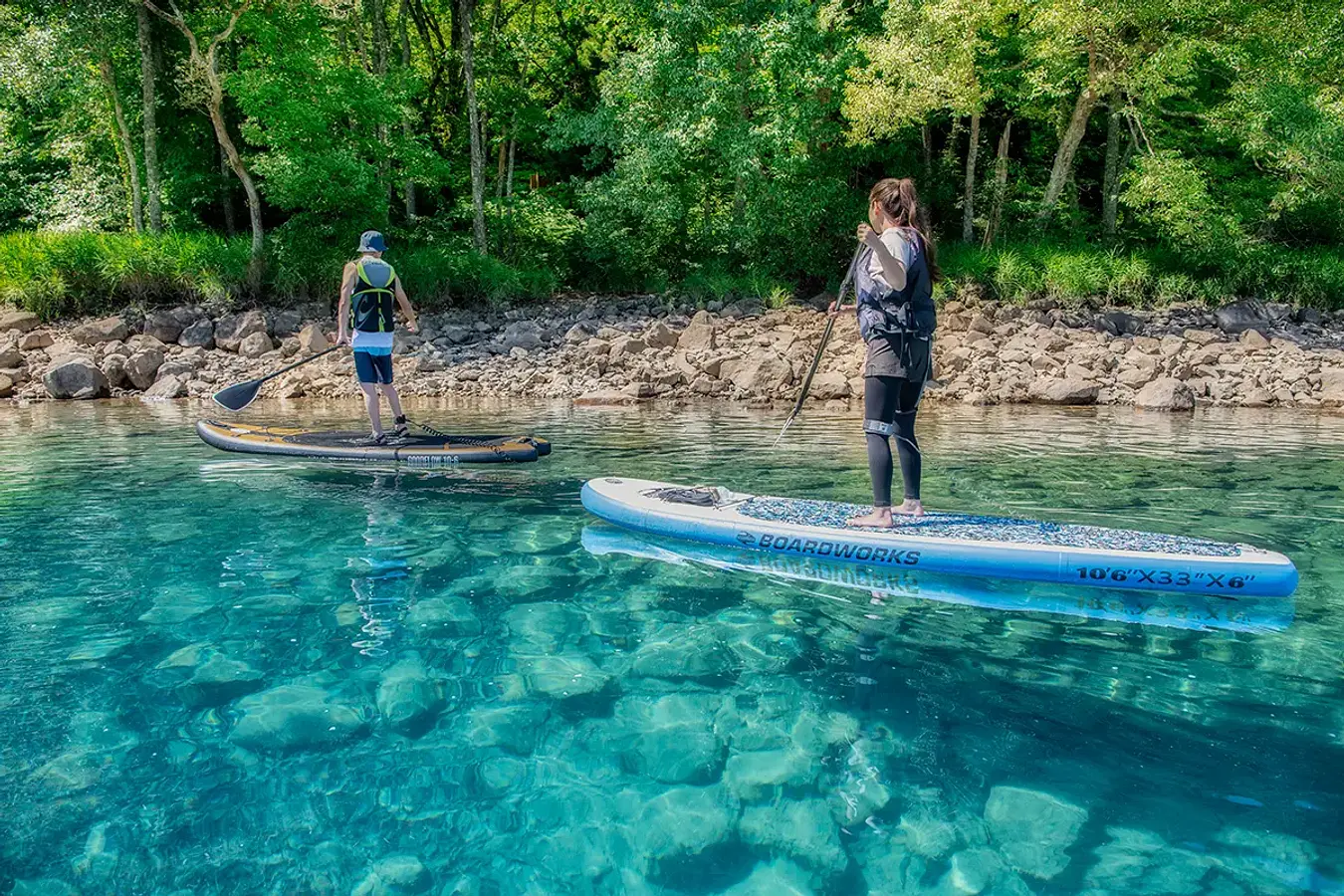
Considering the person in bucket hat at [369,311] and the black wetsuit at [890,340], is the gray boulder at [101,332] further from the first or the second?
the black wetsuit at [890,340]

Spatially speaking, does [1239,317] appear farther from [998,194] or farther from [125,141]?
[125,141]

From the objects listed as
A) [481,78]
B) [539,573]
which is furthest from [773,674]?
[481,78]

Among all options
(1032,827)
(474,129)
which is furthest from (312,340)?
(1032,827)

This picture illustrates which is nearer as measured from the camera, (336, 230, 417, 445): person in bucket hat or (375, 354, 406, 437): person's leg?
(336, 230, 417, 445): person in bucket hat

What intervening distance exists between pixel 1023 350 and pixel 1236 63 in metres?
8.60

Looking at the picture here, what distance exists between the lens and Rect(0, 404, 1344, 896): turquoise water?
2.82m

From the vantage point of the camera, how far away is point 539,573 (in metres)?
5.66

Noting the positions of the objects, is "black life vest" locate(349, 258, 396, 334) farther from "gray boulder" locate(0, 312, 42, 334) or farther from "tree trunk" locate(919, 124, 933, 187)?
"tree trunk" locate(919, 124, 933, 187)

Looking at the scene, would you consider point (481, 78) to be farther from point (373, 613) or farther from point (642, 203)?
point (373, 613)

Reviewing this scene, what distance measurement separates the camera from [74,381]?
16688 mm

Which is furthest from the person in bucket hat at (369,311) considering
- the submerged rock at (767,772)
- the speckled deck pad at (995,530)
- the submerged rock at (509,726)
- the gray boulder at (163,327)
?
the gray boulder at (163,327)

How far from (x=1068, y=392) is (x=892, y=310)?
10644mm

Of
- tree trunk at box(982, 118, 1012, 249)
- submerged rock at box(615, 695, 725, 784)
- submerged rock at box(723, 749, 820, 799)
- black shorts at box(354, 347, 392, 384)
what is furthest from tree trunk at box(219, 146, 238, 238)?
submerged rock at box(723, 749, 820, 799)

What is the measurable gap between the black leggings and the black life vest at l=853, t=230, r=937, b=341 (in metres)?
0.30
